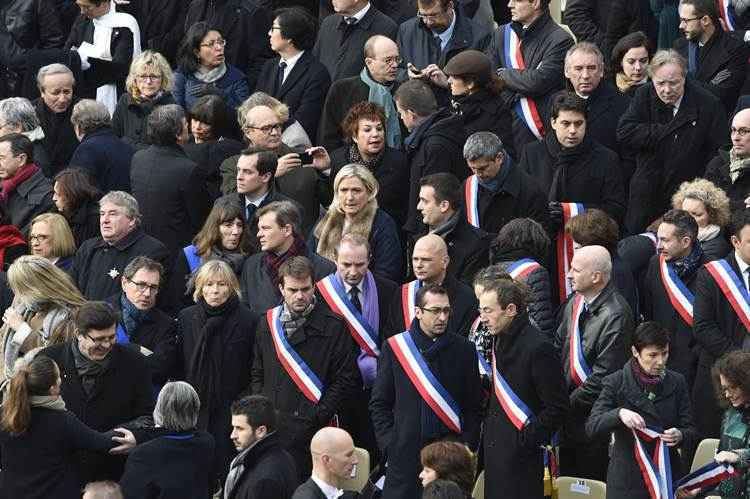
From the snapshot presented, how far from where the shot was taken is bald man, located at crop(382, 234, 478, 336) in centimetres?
1184

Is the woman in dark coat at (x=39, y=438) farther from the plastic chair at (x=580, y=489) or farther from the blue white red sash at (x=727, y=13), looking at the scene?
the blue white red sash at (x=727, y=13)

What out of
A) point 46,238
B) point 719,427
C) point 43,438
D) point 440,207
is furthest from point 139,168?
point 719,427

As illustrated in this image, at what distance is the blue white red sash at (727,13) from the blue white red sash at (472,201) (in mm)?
3570

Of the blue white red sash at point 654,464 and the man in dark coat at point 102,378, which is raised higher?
the blue white red sash at point 654,464

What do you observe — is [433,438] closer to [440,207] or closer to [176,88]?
[440,207]

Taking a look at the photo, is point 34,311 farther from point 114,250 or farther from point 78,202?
point 78,202

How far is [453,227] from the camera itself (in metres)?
12.5

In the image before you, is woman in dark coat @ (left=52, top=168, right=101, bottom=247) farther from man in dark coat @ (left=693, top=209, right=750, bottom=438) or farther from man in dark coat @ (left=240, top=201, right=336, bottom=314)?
man in dark coat @ (left=693, top=209, right=750, bottom=438)

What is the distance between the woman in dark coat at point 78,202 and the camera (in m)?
13.4

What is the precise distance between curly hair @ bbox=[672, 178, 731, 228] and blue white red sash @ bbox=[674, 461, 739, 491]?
212 centimetres

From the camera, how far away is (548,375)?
1091cm

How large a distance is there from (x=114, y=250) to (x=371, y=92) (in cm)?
254

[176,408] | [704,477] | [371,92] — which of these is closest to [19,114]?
[371,92]

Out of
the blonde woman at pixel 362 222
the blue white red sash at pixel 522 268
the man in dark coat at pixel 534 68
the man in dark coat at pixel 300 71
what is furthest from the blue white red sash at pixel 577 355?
the man in dark coat at pixel 300 71
